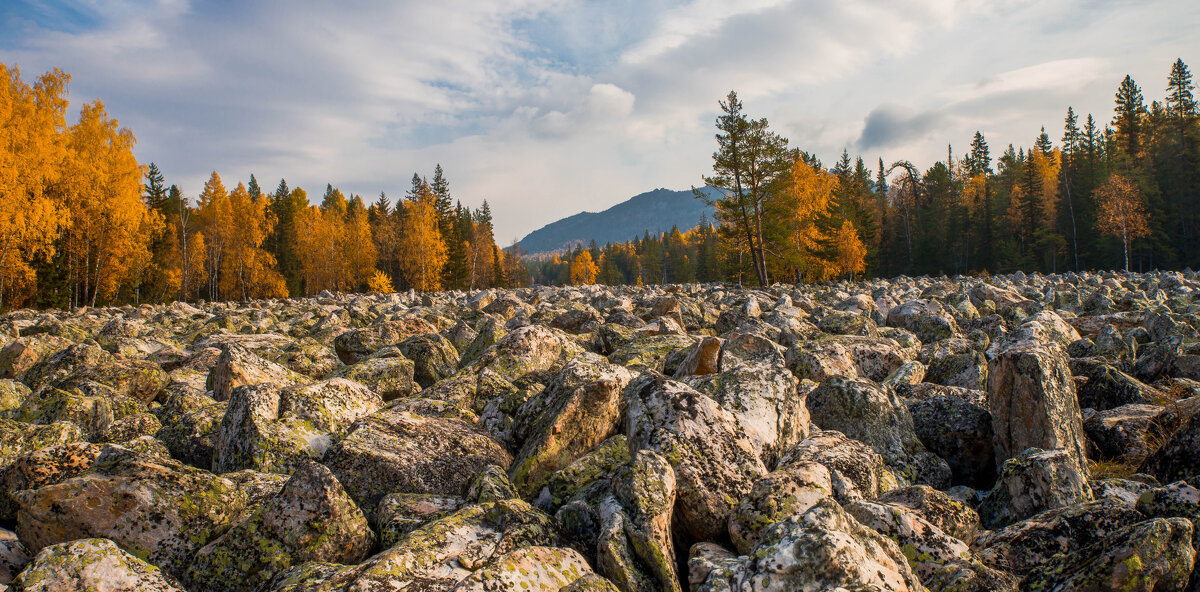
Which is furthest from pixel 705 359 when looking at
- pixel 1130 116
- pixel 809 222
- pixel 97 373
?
pixel 1130 116

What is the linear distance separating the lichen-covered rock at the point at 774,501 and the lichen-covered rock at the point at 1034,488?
35.7 inches

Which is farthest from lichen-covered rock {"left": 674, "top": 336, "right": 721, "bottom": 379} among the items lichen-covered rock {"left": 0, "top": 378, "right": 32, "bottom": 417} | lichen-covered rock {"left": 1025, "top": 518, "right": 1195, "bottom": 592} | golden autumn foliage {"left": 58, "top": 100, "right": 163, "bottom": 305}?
golden autumn foliage {"left": 58, "top": 100, "right": 163, "bottom": 305}

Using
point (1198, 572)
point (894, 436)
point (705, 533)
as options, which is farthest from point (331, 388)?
point (1198, 572)

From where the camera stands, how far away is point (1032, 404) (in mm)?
3805

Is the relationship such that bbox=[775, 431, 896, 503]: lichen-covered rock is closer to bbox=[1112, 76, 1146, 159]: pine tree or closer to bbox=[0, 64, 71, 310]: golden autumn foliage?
bbox=[0, 64, 71, 310]: golden autumn foliage

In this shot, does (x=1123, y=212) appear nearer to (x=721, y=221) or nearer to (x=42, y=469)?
(x=721, y=221)

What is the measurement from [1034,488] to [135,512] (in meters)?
4.47

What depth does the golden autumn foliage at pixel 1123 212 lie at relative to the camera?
48.2 meters

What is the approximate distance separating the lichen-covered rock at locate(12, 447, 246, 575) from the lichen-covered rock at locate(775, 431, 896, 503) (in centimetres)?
297

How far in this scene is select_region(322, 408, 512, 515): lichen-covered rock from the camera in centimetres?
350

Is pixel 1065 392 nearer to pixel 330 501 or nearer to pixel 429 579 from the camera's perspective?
pixel 429 579

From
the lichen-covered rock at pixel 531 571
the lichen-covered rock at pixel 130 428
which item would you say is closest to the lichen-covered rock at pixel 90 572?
the lichen-covered rock at pixel 531 571

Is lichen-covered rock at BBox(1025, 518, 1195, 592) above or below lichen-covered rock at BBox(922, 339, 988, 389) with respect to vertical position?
below

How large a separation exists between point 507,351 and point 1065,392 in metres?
4.51
